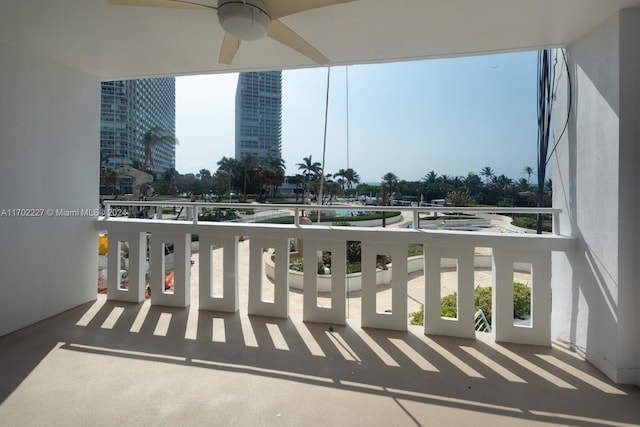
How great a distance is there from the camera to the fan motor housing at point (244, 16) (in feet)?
4.75

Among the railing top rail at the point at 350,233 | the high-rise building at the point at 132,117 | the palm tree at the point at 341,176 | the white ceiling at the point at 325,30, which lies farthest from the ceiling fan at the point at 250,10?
the palm tree at the point at 341,176

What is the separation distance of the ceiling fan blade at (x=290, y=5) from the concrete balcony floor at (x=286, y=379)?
192cm

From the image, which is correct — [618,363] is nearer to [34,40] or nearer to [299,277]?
[299,277]

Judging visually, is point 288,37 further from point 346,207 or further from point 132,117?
point 132,117

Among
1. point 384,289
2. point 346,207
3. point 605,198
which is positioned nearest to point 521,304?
point 384,289

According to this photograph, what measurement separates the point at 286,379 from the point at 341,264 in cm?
97

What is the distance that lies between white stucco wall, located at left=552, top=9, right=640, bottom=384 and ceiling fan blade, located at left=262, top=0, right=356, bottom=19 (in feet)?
5.45

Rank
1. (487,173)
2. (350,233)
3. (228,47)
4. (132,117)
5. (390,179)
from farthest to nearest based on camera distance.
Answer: (390,179) < (487,173) < (132,117) < (350,233) < (228,47)

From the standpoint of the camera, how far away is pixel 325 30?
1969 mm

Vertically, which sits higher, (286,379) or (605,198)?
(605,198)

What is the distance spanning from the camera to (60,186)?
2652 millimetres

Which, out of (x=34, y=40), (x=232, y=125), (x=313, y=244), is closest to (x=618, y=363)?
(x=313, y=244)

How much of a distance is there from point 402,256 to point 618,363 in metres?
1.32

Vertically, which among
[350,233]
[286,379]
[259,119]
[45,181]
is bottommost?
[286,379]
